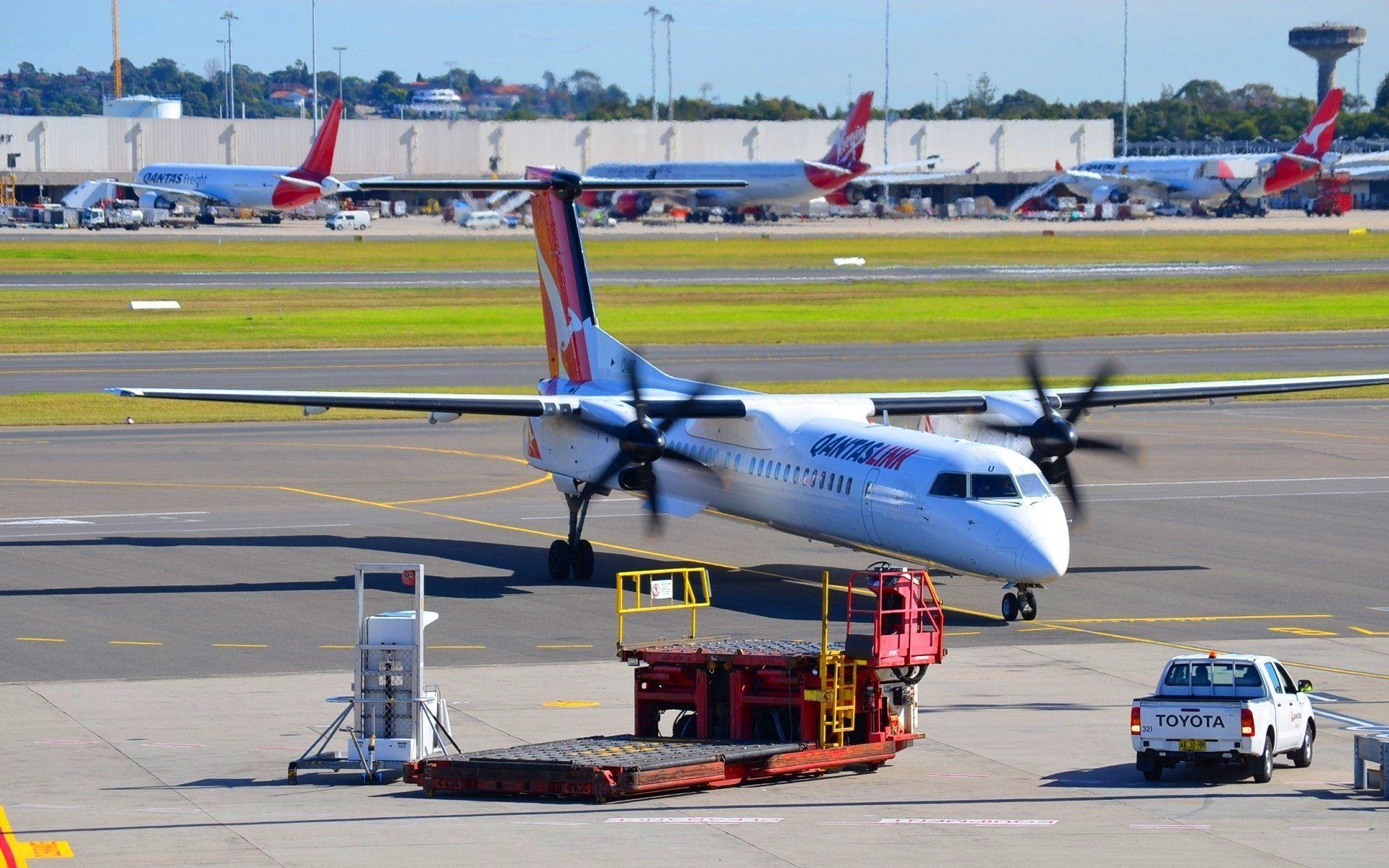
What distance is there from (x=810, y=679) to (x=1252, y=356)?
54.5m

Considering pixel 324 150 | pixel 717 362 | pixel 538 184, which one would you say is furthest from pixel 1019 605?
pixel 324 150

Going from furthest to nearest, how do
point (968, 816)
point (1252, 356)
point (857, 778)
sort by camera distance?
1. point (1252, 356)
2. point (857, 778)
3. point (968, 816)

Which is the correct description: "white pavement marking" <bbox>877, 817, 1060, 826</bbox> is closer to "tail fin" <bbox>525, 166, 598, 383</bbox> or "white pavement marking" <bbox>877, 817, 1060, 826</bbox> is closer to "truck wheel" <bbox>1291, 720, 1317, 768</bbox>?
"truck wheel" <bbox>1291, 720, 1317, 768</bbox>

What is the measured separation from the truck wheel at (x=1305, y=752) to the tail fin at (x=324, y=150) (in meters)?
120

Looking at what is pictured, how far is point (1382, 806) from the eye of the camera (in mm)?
18438

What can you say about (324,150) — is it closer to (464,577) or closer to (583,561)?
(464,577)

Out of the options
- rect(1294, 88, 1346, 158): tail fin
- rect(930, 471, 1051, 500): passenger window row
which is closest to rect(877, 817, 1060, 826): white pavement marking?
rect(930, 471, 1051, 500): passenger window row

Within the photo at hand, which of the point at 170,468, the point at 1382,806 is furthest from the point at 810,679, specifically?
the point at 170,468

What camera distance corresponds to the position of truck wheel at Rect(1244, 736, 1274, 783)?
19.4 m

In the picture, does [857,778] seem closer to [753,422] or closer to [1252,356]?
[753,422]

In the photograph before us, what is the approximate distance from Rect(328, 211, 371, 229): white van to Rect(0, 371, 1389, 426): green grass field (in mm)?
84103

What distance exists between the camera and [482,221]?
14700 cm

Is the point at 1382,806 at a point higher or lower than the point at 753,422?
lower

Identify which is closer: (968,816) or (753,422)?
(968,816)
